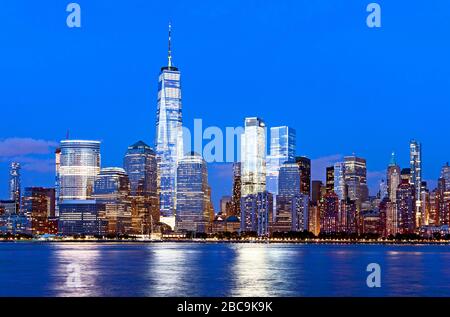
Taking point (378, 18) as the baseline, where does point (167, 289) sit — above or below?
below

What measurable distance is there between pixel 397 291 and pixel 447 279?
589 inches

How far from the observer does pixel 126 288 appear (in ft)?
171

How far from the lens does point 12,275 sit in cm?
6769
